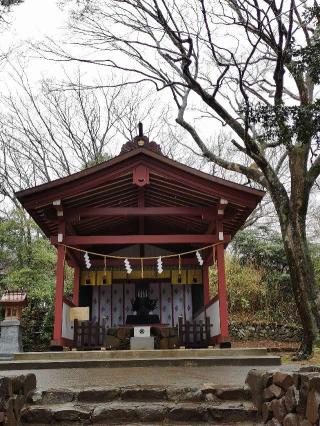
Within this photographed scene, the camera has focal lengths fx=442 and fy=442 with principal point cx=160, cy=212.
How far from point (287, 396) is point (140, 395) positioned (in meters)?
1.74

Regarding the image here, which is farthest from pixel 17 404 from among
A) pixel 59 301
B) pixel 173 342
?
pixel 173 342

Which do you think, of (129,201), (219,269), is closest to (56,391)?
(219,269)

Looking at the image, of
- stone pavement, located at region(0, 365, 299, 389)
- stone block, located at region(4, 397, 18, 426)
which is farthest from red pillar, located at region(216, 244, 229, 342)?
stone block, located at region(4, 397, 18, 426)

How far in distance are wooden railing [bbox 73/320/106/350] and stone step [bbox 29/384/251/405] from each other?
6493mm

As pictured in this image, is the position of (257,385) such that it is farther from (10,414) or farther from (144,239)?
(144,239)

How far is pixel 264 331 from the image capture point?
16188 millimetres

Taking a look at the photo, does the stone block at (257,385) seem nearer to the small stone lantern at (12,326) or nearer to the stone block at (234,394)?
the stone block at (234,394)

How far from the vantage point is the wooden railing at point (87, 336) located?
36.9 feet

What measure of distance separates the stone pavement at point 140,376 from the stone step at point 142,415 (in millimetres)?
570

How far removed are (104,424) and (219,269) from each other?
6.41 meters

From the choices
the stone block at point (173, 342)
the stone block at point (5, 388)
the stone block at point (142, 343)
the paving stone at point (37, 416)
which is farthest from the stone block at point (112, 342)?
the stone block at point (5, 388)

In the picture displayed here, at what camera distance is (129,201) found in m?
11.9

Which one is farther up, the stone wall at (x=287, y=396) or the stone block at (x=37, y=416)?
the stone wall at (x=287, y=396)

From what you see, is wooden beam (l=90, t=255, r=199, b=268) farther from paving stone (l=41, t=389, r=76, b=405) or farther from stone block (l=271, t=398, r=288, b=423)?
stone block (l=271, t=398, r=288, b=423)
